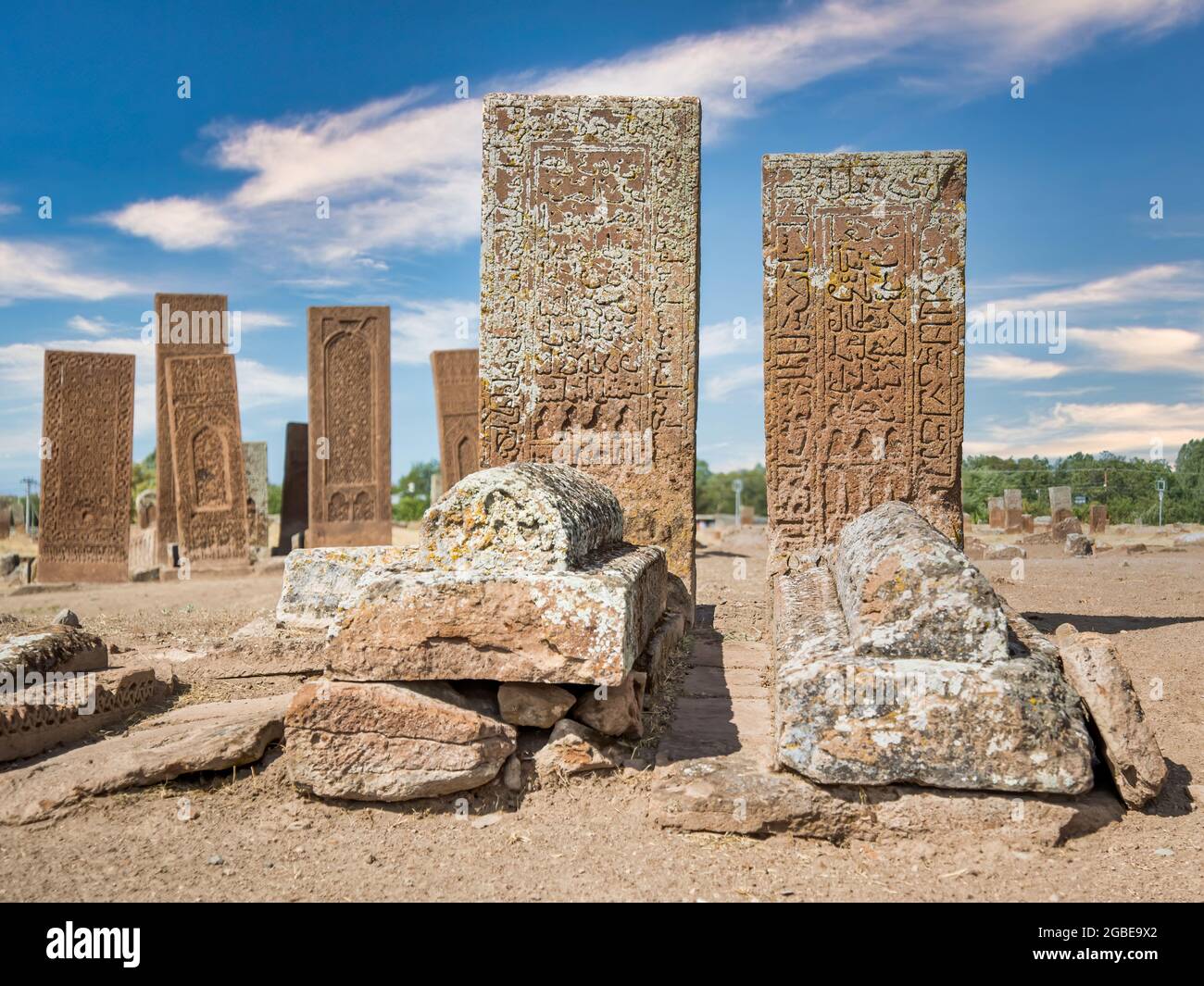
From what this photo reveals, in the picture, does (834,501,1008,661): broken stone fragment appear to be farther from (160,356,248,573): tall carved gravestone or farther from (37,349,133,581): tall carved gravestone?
(37,349,133,581): tall carved gravestone

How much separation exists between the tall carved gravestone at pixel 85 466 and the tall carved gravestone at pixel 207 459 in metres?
0.66

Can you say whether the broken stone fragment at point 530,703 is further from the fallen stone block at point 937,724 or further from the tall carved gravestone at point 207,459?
the tall carved gravestone at point 207,459

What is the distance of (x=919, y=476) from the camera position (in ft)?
23.1

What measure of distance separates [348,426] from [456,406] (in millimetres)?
1890

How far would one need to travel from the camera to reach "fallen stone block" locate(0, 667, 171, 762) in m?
4.44

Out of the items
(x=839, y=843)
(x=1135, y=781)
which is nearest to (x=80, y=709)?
(x=839, y=843)

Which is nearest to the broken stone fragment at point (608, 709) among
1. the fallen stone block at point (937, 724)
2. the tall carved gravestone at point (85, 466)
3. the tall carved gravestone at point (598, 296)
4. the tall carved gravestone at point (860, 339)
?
the fallen stone block at point (937, 724)

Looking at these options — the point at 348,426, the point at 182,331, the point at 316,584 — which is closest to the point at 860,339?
the point at 316,584

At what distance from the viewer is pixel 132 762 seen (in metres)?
4.02

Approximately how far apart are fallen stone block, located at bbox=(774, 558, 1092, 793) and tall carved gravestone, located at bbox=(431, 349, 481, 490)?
498 inches

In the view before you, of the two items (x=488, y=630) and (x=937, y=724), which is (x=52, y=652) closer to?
(x=488, y=630)

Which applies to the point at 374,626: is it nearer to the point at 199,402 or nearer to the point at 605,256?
the point at 605,256

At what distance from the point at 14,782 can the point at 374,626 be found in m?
1.77

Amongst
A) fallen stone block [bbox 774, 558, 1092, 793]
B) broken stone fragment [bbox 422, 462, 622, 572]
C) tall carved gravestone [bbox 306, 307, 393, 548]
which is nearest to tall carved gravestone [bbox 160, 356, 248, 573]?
tall carved gravestone [bbox 306, 307, 393, 548]
